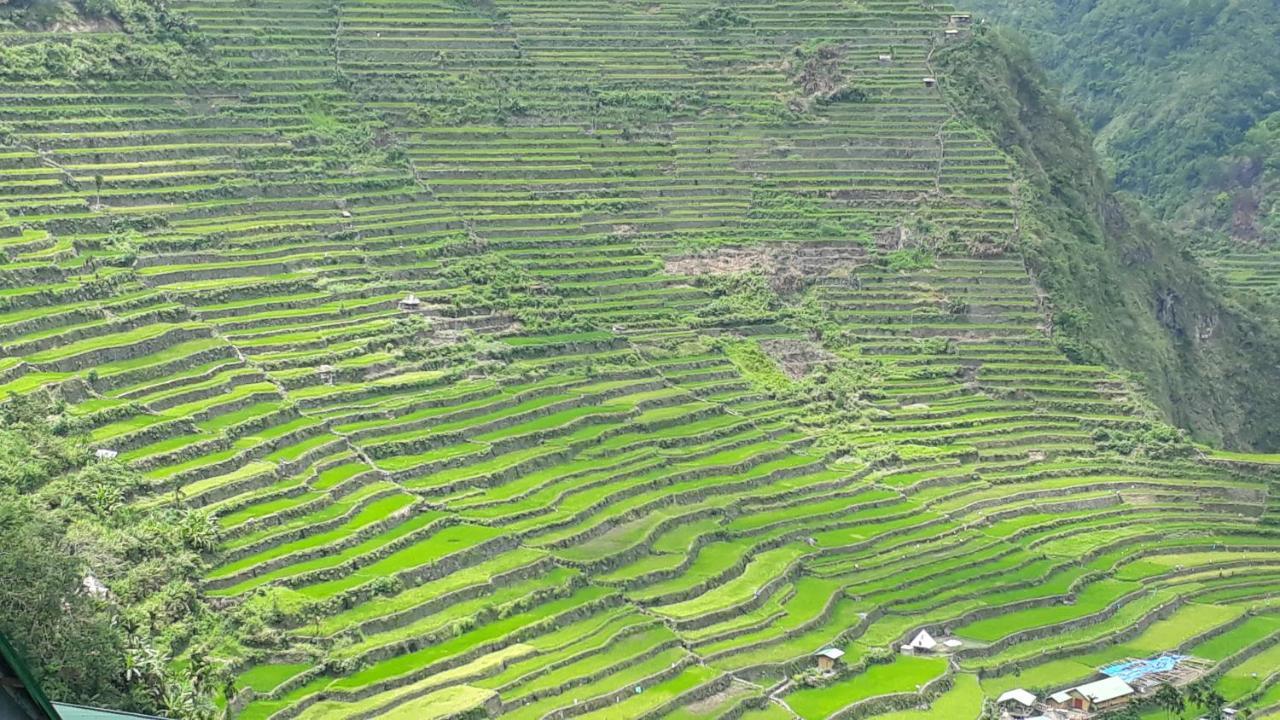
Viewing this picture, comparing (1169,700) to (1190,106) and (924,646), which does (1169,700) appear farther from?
(1190,106)

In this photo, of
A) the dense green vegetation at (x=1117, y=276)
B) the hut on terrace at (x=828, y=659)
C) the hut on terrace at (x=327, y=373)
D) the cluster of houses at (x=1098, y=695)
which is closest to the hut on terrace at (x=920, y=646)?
the cluster of houses at (x=1098, y=695)

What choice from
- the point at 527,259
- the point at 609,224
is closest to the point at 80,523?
the point at 527,259

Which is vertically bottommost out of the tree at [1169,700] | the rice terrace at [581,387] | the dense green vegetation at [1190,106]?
the tree at [1169,700]

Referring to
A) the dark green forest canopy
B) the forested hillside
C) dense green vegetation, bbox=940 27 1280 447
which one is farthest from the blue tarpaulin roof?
the dark green forest canopy

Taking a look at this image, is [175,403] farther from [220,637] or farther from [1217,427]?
[1217,427]

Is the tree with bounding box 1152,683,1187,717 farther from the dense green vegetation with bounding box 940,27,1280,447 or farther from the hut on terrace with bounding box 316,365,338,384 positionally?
the dense green vegetation with bounding box 940,27,1280,447

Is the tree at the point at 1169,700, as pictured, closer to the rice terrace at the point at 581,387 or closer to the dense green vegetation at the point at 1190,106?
the rice terrace at the point at 581,387

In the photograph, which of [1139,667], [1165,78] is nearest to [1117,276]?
[1139,667]
